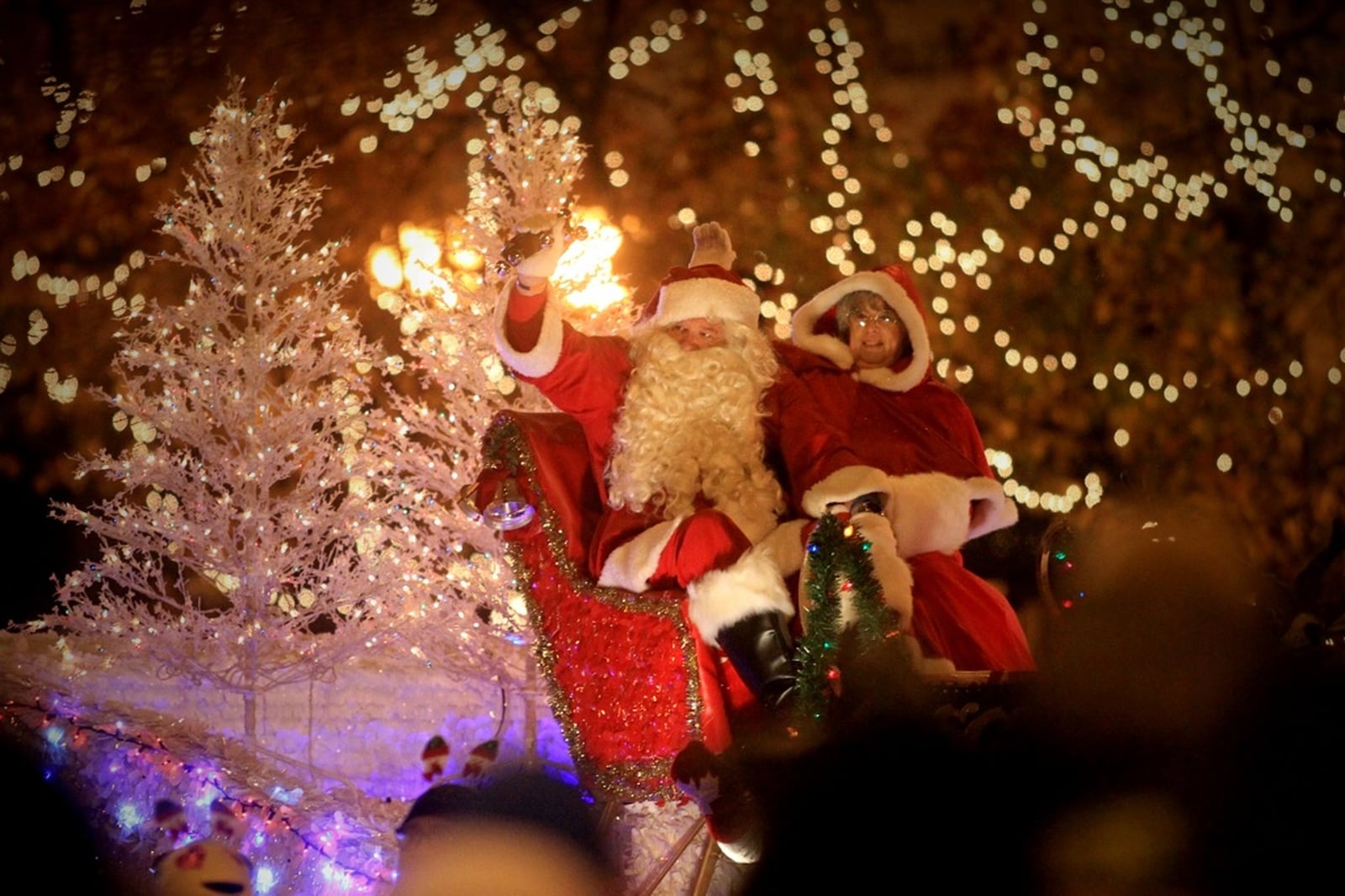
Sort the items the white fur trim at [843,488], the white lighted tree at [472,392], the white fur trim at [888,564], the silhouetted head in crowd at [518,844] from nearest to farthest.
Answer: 1. the silhouetted head in crowd at [518,844]
2. the white fur trim at [888,564]
3. the white fur trim at [843,488]
4. the white lighted tree at [472,392]

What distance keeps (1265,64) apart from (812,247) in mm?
3050

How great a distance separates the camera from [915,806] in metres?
0.90

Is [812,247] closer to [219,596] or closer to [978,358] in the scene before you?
[978,358]

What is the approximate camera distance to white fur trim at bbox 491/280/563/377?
2.98 metres

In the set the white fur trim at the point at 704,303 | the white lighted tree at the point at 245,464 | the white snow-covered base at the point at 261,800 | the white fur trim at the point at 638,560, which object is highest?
the white fur trim at the point at 704,303

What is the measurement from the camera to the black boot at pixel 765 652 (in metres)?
2.49

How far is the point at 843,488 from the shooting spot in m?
2.70

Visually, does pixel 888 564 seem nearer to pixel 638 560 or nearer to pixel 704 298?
pixel 638 560

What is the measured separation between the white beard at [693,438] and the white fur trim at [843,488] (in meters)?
0.26

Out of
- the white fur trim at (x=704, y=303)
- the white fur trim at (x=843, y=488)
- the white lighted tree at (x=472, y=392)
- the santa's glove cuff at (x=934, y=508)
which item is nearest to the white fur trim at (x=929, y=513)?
the santa's glove cuff at (x=934, y=508)

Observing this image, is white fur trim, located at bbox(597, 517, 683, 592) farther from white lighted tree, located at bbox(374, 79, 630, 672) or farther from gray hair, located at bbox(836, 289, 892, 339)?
white lighted tree, located at bbox(374, 79, 630, 672)

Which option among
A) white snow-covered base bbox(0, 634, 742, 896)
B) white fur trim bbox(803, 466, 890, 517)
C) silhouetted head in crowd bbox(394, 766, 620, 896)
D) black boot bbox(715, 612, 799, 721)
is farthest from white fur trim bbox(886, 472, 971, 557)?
silhouetted head in crowd bbox(394, 766, 620, 896)

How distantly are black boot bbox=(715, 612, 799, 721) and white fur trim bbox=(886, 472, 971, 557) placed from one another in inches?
18.7

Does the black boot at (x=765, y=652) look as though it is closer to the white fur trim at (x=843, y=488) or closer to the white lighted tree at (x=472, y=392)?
the white fur trim at (x=843, y=488)
